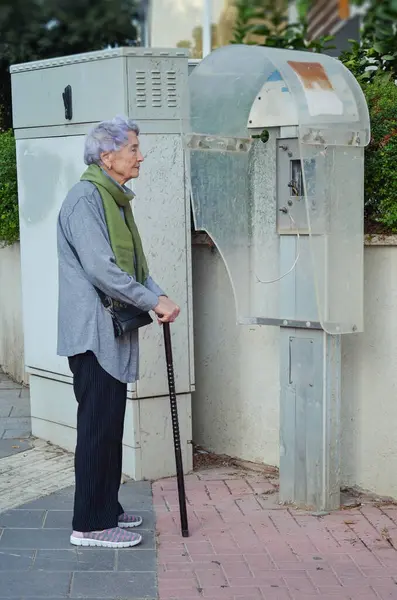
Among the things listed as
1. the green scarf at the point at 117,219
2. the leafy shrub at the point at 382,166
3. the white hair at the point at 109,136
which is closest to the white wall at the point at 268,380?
the leafy shrub at the point at 382,166

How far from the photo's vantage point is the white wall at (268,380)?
5.55 meters

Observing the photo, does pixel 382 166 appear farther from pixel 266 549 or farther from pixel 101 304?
pixel 266 549

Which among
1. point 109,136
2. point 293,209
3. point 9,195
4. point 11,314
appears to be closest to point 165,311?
point 109,136

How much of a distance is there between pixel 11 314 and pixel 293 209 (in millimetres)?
4099

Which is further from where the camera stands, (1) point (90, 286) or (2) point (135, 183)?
(2) point (135, 183)

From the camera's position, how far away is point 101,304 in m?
4.84

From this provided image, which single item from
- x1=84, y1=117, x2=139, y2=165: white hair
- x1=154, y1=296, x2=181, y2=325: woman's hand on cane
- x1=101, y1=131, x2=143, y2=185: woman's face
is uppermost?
x1=84, y1=117, x2=139, y2=165: white hair

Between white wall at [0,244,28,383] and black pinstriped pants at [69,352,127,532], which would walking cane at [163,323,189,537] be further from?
white wall at [0,244,28,383]

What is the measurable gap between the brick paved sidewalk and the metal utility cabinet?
44 centimetres

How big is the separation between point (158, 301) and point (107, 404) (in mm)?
527

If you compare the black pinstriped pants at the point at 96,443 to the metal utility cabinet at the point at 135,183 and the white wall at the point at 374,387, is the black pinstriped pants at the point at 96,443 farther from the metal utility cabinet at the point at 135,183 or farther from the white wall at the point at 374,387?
the white wall at the point at 374,387

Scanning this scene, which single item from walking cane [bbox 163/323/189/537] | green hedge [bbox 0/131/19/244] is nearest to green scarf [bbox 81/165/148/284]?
walking cane [bbox 163/323/189/537]

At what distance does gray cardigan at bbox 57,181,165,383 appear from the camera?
187 inches

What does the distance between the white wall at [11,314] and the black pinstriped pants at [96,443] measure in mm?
3702
